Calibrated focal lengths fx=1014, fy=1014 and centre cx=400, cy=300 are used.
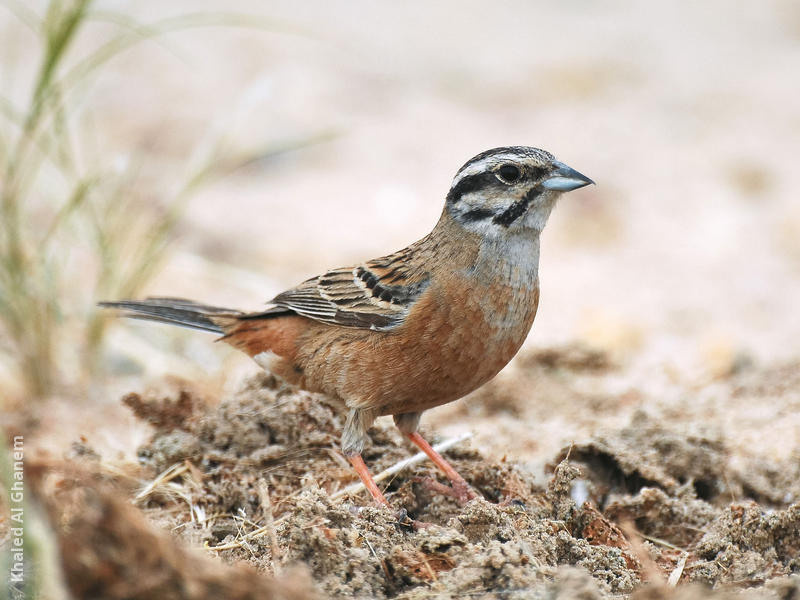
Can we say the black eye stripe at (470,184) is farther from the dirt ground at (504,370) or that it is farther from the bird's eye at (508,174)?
the dirt ground at (504,370)

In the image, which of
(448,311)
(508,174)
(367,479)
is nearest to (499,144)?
(508,174)

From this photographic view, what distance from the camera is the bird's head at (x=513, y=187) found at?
4828 millimetres

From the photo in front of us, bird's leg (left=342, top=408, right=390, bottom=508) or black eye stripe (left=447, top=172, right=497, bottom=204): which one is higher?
black eye stripe (left=447, top=172, right=497, bottom=204)

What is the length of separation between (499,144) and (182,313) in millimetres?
5367

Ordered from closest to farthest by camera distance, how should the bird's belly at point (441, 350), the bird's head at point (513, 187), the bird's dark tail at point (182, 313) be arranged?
1. the bird's belly at point (441, 350)
2. the bird's head at point (513, 187)
3. the bird's dark tail at point (182, 313)

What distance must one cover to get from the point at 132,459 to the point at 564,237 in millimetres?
5540

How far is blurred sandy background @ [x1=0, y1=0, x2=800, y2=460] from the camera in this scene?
8.28 metres

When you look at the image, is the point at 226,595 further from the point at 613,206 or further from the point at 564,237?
the point at 613,206

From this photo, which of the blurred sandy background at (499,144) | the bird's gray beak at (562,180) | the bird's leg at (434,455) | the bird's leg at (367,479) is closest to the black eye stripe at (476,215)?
the bird's gray beak at (562,180)

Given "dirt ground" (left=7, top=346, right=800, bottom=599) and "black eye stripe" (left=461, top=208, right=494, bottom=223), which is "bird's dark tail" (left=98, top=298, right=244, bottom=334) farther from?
"black eye stripe" (left=461, top=208, right=494, bottom=223)

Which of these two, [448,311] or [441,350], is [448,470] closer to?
[441,350]

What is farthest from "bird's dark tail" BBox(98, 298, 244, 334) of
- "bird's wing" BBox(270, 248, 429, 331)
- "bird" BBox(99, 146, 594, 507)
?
"bird" BBox(99, 146, 594, 507)

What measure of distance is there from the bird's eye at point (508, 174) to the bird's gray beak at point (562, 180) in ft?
0.45

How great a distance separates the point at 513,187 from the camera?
16.0 ft
